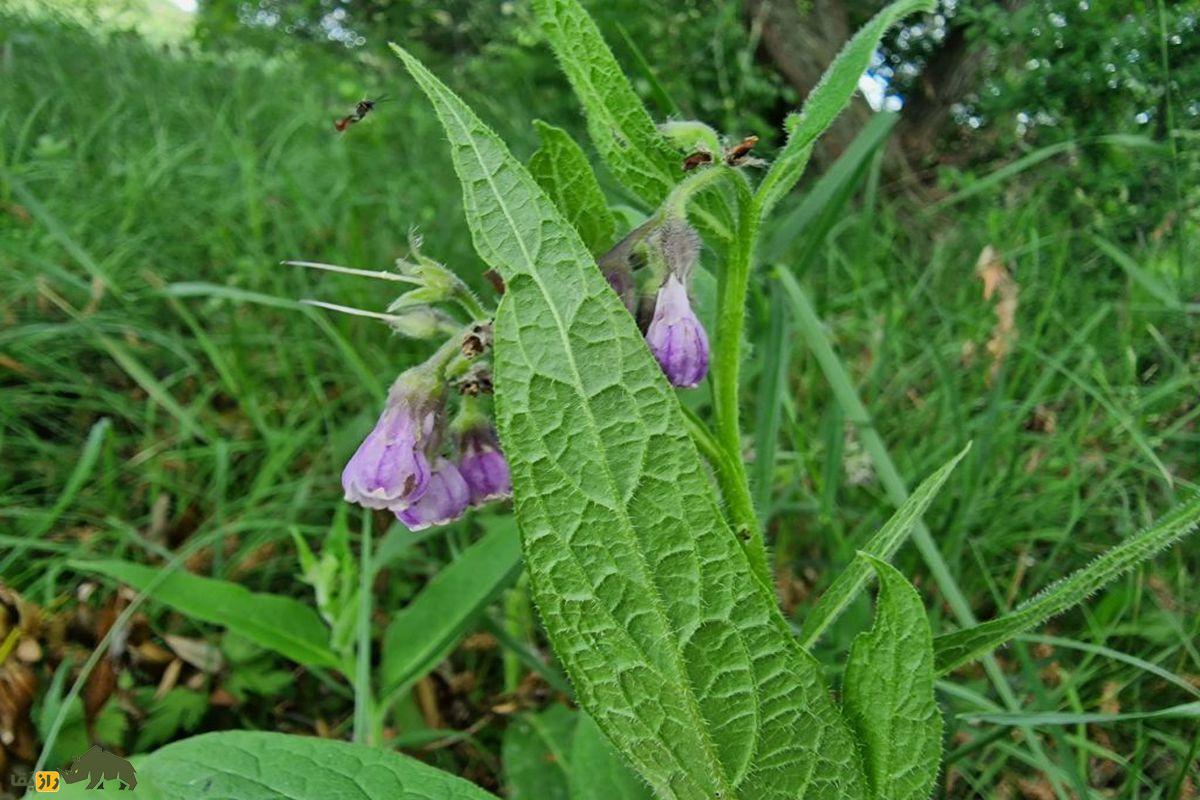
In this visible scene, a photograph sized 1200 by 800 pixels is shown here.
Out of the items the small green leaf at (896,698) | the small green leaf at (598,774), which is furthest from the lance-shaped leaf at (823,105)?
the small green leaf at (598,774)

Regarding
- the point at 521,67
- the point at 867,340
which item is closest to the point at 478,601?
the point at 867,340

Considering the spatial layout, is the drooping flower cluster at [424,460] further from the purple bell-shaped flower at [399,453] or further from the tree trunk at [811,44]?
the tree trunk at [811,44]

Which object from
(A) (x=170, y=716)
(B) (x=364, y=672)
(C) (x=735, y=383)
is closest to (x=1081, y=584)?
(C) (x=735, y=383)

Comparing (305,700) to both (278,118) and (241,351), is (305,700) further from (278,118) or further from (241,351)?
(278,118)

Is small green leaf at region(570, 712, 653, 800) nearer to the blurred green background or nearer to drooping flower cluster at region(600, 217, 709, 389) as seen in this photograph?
the blurred green background

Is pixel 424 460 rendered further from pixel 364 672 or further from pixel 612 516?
pixel 364 672

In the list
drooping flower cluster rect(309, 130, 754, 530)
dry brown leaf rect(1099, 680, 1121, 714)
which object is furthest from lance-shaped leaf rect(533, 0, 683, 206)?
dry brown leaf rect(1099, 680, 1121, 714)
